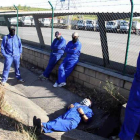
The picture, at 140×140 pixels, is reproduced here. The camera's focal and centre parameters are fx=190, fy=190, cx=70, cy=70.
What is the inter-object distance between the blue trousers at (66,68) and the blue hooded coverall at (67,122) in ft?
4.64

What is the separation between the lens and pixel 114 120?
3697mm

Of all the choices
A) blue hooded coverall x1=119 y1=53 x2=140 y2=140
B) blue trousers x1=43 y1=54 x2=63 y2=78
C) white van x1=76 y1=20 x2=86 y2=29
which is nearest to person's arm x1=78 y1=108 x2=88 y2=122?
blue hooded coverall x1=119 y1=53 x2=140 y2=140

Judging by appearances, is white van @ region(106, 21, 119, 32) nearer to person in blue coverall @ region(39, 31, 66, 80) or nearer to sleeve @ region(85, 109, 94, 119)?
person in blue coverall @ region(39, 31, 66, 80)

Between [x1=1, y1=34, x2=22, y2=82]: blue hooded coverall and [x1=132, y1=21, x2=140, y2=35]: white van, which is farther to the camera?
[x1=1, y1=34, x2=22, y2=82]: blue hooded coverall

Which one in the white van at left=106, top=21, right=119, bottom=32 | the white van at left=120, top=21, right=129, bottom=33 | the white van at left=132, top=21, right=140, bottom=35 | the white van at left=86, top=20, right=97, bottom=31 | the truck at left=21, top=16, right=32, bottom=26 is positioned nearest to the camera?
the white van at left=132, top=21, right=140, bottom=35

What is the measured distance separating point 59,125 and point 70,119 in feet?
0.91

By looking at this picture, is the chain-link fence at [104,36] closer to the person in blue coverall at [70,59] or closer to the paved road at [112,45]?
the paved road at [112,45]

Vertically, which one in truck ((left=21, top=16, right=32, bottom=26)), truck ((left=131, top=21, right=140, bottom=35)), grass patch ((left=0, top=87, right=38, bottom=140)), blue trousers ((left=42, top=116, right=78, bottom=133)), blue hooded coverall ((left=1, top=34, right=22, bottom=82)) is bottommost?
blue trousers ((left=42, top=116, right=78, bottom=133))

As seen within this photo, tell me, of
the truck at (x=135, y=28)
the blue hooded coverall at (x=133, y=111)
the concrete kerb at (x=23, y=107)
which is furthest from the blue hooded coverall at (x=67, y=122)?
the truck at (x=135, y=28)

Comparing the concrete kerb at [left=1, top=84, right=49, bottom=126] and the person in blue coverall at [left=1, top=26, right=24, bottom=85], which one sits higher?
the person in blue coverall at [left=1, top=26, right=24, bottom=85]

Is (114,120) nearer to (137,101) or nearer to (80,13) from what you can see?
(137,101)

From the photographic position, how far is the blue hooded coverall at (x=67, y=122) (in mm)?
3691

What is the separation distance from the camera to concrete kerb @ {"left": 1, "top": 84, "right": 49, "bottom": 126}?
4094 mm

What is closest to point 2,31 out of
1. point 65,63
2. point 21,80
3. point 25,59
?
point 25,59
